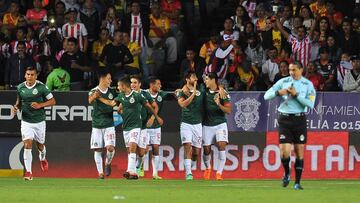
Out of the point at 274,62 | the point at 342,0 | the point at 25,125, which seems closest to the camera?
the point at 25,125

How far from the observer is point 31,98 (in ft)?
78.5

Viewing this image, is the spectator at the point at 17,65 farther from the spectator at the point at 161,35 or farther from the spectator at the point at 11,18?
the spectator at the point at 161,35

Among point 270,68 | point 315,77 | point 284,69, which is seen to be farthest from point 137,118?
point 315,77

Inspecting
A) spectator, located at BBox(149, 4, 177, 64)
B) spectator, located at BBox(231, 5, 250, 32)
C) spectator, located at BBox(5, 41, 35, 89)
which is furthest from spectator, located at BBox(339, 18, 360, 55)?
spectator, located at BBox(5, 41, 35, 89)

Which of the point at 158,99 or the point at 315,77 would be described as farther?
the point at 315,77

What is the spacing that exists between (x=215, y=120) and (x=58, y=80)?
4318mm

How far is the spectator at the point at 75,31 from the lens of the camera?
2859 cm

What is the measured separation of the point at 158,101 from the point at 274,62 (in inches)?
140

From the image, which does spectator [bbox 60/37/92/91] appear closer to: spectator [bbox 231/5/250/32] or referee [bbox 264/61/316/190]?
spectator [bbox 231/5/250/32]

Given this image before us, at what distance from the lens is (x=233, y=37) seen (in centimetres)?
2831

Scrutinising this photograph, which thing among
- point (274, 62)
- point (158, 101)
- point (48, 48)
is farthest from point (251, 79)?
point (48, 48)

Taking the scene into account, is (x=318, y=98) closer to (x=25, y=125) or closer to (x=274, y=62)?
(x=274, y=62)

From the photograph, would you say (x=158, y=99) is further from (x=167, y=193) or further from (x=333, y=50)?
(x=167, y=193)

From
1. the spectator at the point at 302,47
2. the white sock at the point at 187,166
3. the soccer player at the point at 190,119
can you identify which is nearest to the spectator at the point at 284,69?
the spectator at the point at 302,47
